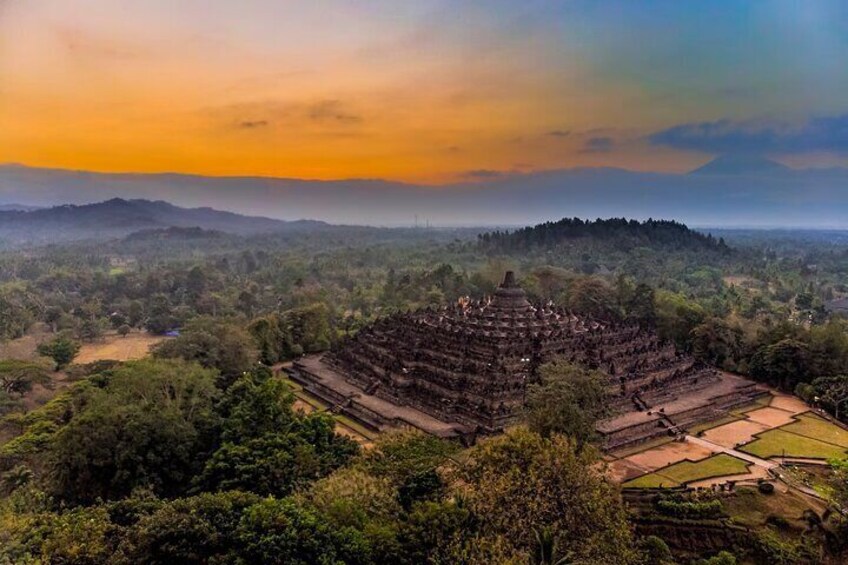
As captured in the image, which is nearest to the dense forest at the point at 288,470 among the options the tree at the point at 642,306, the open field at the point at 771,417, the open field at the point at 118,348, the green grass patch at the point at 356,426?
the open field at the point at 771,417

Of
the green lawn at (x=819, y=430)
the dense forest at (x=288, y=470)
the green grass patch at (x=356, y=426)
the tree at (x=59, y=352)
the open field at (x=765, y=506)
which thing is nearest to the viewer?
the dense forest at (x=288, y=470)

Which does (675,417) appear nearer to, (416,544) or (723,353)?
(723,353)

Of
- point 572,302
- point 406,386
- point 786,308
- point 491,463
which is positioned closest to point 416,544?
point 491,463

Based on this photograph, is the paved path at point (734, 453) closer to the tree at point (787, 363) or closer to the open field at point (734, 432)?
the open field at point (734, 432)

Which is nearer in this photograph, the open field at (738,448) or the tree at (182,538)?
the tree at (182,538)

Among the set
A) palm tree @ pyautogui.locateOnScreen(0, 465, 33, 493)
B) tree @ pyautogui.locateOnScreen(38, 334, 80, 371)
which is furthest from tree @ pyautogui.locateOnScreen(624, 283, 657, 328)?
tree @ pyautogui.locateOnScreen(38, 334, 80, 371)

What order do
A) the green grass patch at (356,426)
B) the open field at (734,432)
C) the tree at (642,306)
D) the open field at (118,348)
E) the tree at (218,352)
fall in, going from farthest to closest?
1. the open field at (118,348)
2. the tree at (642,306)
3. the tree at (218,352)
4. the green grass patch at (356,426)
5. the open field at (734,432)
